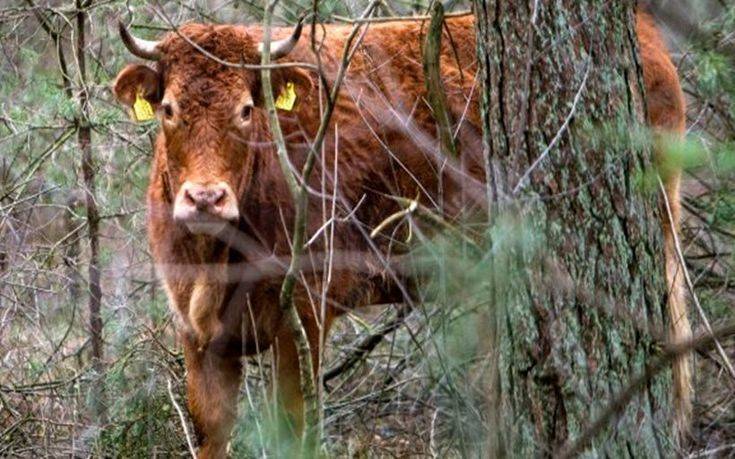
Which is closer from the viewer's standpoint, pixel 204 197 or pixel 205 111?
pixel 204 197

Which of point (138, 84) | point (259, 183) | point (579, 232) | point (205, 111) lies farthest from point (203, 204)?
point (579, 232)

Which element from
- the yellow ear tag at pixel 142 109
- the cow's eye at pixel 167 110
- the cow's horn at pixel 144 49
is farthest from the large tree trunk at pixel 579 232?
the yellow ear tag at pixel 142 109

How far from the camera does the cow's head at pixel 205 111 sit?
18.5ft

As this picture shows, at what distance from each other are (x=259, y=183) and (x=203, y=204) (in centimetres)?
74

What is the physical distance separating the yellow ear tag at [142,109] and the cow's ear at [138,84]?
0.02 meters

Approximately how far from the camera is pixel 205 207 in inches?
220

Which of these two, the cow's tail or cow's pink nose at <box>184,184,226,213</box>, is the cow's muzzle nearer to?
cow's pink nose at <box>184,184,226,213</box>

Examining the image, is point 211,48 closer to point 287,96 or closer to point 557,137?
point 287,96

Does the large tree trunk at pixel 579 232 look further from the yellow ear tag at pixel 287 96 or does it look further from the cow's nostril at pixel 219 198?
the yellow ear tag at pixel 287 96

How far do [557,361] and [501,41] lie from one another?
1.06 metres

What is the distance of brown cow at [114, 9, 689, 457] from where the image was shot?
584cm

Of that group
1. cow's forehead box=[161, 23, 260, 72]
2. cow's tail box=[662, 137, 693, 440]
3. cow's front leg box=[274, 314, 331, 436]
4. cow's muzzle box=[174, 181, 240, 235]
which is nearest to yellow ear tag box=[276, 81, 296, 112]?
cow's forehead box=[161, 23, 260, 72]

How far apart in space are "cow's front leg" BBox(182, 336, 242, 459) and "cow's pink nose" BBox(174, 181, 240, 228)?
0.88 meters

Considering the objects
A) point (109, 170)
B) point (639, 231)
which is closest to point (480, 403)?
point (639, 231)
